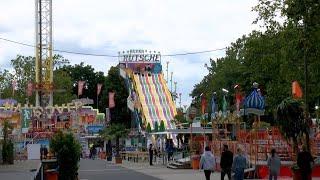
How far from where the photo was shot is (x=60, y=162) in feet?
79.9

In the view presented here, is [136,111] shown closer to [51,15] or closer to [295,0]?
[51,15]

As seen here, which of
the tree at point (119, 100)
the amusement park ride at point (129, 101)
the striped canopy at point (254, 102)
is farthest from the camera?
the tree at point (119, 100)

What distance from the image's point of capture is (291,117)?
2583cm

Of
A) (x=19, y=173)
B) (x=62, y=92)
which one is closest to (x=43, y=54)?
(x=62, y=92)

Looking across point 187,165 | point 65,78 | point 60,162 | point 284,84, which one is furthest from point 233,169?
point 65,78

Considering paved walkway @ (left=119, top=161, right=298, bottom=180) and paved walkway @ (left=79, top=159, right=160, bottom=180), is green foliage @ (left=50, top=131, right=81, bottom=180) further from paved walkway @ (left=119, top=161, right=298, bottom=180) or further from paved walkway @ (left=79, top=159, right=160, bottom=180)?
paved walkway @ (left=79, top=159, right=160, bottom=180)

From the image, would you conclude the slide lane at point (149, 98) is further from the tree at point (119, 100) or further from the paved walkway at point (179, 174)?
the paved walkway at point (179, 174)

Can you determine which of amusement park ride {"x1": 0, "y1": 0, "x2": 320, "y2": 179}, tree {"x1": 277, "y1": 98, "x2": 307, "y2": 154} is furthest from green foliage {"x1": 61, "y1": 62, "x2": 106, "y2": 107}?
tree {"x1": 277, "y1": 98, "x2": 307, "y2": 154}

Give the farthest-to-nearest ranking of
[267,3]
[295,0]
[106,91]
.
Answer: [106,91] → [267,3] → [295,0]

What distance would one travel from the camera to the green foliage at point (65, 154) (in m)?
24.3

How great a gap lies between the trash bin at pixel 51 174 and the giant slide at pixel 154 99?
61.7 metres

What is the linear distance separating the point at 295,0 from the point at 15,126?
2345 inches

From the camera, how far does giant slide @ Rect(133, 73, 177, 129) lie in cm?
8938

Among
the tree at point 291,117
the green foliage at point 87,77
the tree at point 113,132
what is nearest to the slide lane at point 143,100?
the tree at point 113,132
